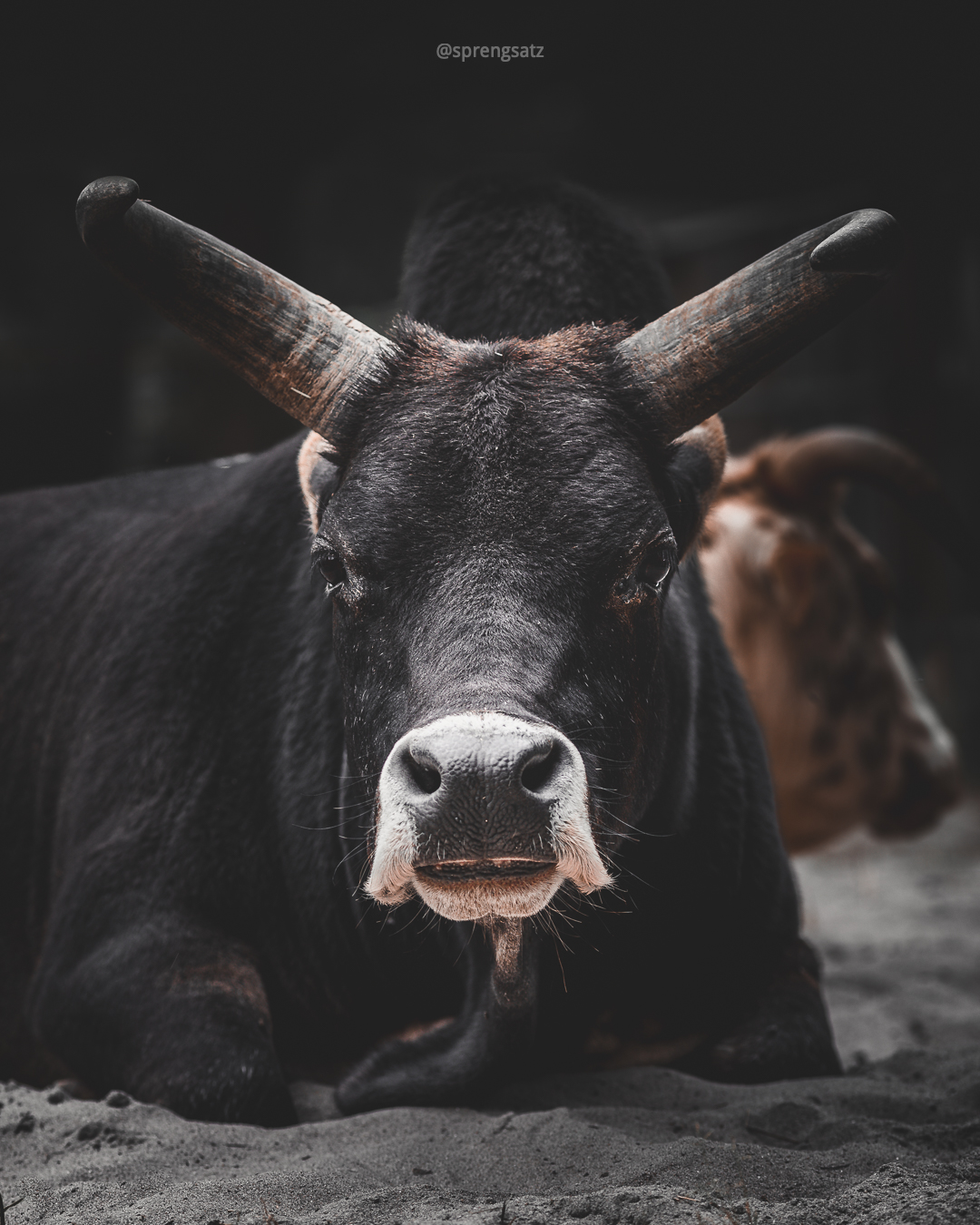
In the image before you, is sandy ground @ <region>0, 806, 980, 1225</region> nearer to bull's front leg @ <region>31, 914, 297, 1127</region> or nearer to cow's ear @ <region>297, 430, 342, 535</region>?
bull's front leg @ <region>31, 914, 297, 1127</region>

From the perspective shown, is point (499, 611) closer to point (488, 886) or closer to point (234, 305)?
point (488, 886)

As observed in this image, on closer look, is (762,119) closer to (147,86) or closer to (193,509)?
(147,86)

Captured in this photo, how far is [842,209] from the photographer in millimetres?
9477

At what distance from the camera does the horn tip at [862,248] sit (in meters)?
2.57

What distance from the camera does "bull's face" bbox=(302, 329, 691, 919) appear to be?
88.0 inches

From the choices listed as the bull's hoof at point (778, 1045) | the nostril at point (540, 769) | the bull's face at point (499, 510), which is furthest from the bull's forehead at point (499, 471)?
the bull's hoof at point (778, 1045)

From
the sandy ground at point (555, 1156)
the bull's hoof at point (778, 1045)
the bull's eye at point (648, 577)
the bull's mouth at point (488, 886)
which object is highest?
the bull's eye at point (648, 577)

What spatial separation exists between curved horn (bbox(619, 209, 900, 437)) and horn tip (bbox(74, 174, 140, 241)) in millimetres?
1164

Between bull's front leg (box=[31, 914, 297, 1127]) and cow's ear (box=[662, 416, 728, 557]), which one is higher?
cow's ear (box=[662, 416, 728, 557])

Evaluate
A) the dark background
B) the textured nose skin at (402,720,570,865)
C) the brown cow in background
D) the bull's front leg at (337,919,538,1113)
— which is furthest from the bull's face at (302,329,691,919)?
the dark background

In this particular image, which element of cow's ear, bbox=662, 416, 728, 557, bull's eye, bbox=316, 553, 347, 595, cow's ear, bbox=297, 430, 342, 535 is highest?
cow's ear, bbox=297, 430, 342, 535

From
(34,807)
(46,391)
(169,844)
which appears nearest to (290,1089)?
(169,844)

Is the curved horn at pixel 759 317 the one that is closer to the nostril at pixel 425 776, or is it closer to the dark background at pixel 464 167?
the nostril at pixel 425 776

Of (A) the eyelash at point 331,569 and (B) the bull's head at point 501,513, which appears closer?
(B) the bull's head at point 501,513
